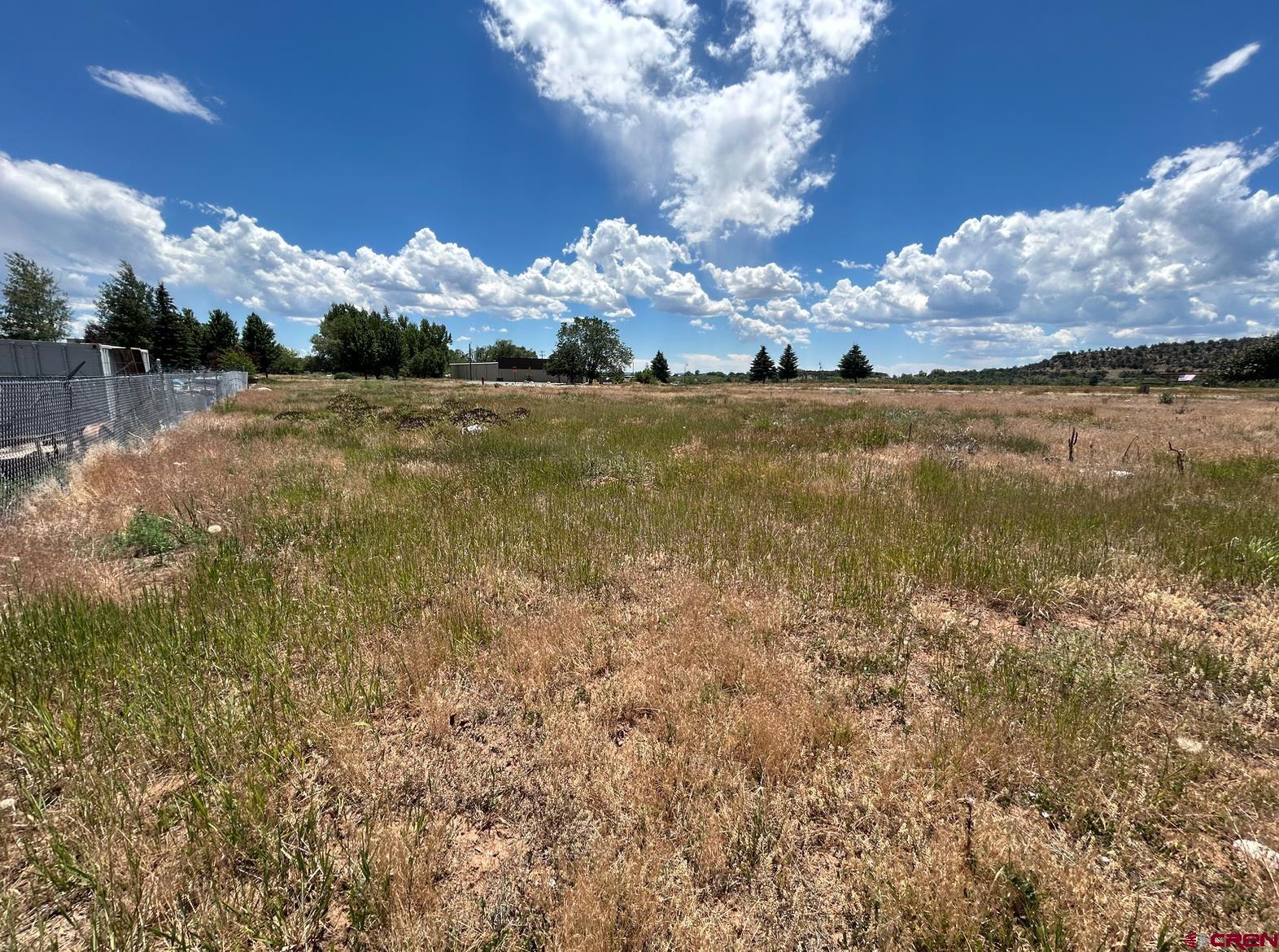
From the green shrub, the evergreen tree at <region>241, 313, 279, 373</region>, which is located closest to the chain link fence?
the green shrub

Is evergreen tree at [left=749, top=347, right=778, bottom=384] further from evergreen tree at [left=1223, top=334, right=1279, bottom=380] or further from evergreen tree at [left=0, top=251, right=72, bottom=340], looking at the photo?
evergreen tree at [left=0, top=251, right=72, bottom=340]

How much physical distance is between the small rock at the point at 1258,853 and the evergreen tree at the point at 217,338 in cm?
9429

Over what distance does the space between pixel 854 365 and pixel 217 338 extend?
376ft

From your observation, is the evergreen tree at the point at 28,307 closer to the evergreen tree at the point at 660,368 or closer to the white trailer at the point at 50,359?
the white trailer at the point at 50,359

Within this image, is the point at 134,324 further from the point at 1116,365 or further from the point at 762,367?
the point at 1116,365

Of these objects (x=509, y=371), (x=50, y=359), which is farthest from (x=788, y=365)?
(x=50, y=359)

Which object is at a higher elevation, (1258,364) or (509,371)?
(509,371)

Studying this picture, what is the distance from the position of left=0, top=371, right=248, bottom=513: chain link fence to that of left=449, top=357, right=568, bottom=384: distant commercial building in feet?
251

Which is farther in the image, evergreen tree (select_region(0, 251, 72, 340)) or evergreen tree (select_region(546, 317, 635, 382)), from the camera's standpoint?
evergreen tree (select_region(546, 317, 635, 382))

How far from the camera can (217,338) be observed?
72375mm

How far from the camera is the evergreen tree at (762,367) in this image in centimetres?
9811

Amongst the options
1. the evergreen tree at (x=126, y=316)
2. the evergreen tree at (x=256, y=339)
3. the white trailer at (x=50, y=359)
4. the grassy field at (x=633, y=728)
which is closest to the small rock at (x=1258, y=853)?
the grassy field at (x=633, y=728)

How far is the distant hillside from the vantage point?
9412 cm

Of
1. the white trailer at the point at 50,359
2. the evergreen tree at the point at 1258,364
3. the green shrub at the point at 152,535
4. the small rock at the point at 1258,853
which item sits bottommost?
the small rock at the point at 1258,853
